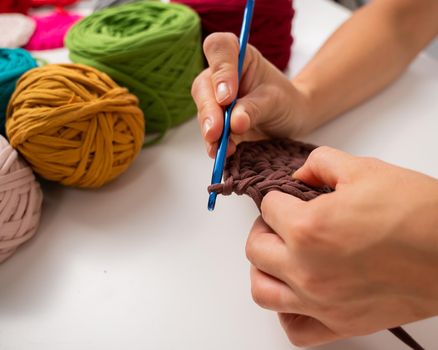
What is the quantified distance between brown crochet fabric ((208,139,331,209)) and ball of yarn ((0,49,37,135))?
14.1 inches

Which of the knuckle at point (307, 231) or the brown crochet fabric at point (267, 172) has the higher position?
the knuckle at point (307, 231)

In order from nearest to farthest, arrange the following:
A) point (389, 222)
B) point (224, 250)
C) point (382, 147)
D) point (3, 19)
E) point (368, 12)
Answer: point (389, 222)
point (224, 250)
point (382, 147)
point (368, 12)
point (3, 19)

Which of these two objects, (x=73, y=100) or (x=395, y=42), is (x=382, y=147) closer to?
(x=395, y=42)

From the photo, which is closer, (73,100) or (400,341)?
(400,341)

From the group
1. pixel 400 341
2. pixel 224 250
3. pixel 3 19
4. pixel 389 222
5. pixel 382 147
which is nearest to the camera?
pixel 389 222

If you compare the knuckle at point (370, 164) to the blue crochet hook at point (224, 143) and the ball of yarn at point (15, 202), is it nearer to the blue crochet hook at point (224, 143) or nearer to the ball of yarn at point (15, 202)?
the blue crochet hook at point (224, 143)

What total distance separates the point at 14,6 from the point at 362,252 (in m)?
0.94

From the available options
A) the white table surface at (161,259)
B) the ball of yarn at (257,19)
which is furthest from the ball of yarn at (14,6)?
the white table surface at (161,259)

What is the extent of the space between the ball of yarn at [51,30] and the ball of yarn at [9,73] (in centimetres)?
22

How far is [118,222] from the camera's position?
24.2 inches

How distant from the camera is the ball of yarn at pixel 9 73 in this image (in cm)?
64

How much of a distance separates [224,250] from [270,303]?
16 cm

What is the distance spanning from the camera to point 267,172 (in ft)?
1.67

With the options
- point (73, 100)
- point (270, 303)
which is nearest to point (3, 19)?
point (73, 100)
